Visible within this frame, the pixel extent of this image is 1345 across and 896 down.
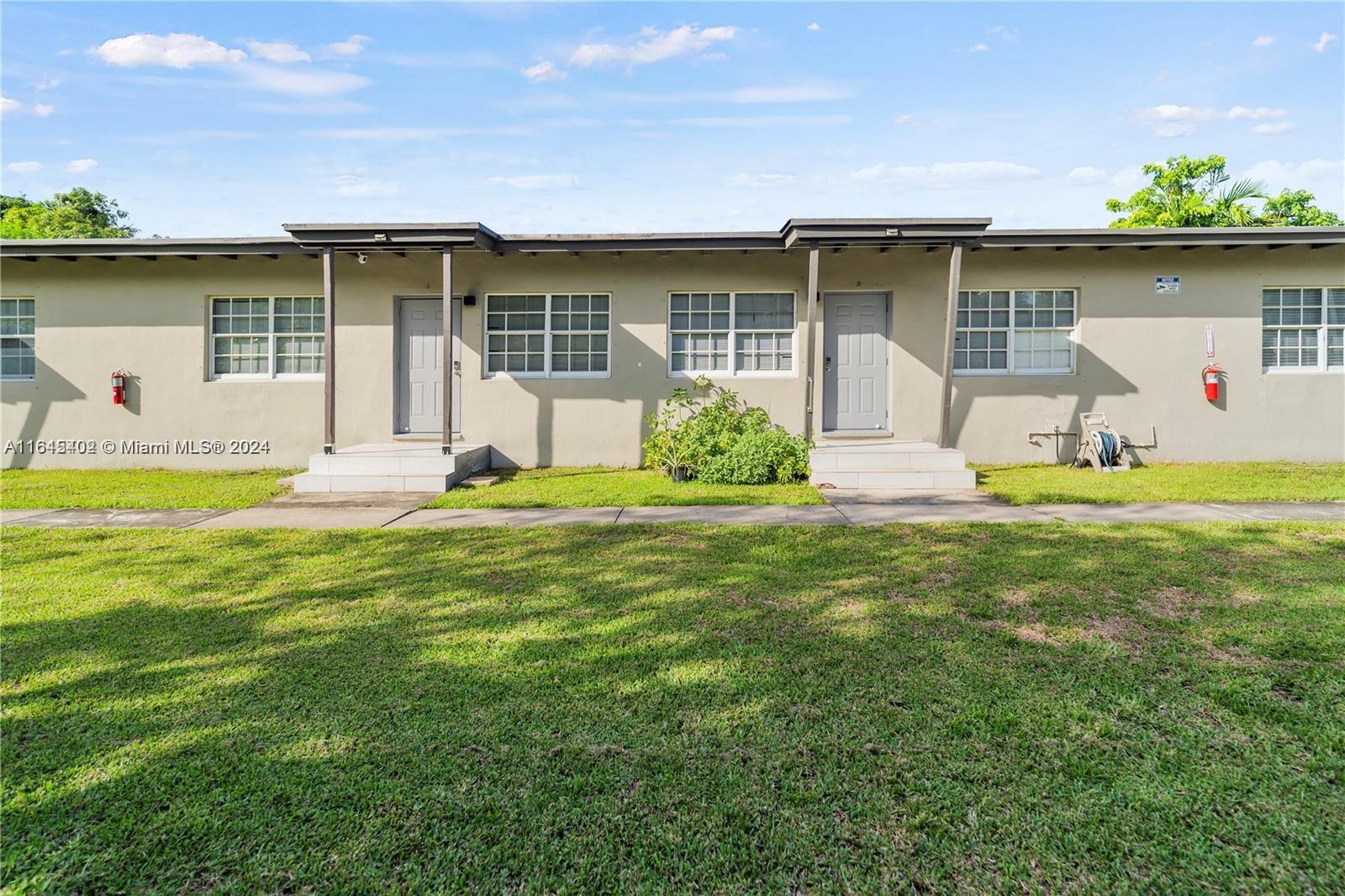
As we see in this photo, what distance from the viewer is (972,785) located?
6.97ft

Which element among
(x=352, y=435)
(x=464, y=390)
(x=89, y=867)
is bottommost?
(x=89, y=867)

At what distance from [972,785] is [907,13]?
401 inches

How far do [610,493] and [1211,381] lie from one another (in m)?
8.91

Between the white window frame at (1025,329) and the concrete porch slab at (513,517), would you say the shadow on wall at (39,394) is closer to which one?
the concrete porch slab at (513,517)

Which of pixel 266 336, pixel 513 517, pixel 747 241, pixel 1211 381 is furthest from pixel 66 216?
pixel 1211 381

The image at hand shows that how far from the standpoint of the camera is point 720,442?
9203 millimetres

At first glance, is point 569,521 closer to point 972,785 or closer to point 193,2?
point 972,785

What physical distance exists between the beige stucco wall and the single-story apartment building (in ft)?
0.09

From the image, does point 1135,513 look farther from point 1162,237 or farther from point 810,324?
point 1162,237

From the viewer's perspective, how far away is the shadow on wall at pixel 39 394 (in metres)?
10.6

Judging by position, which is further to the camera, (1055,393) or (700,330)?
(700,330)

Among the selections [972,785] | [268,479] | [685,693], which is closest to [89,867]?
[685,693]

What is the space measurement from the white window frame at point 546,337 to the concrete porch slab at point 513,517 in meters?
3.86

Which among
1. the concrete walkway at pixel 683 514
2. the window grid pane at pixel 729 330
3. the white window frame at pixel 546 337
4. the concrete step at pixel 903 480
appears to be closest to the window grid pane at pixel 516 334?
the white window frame at pixel 546 337
